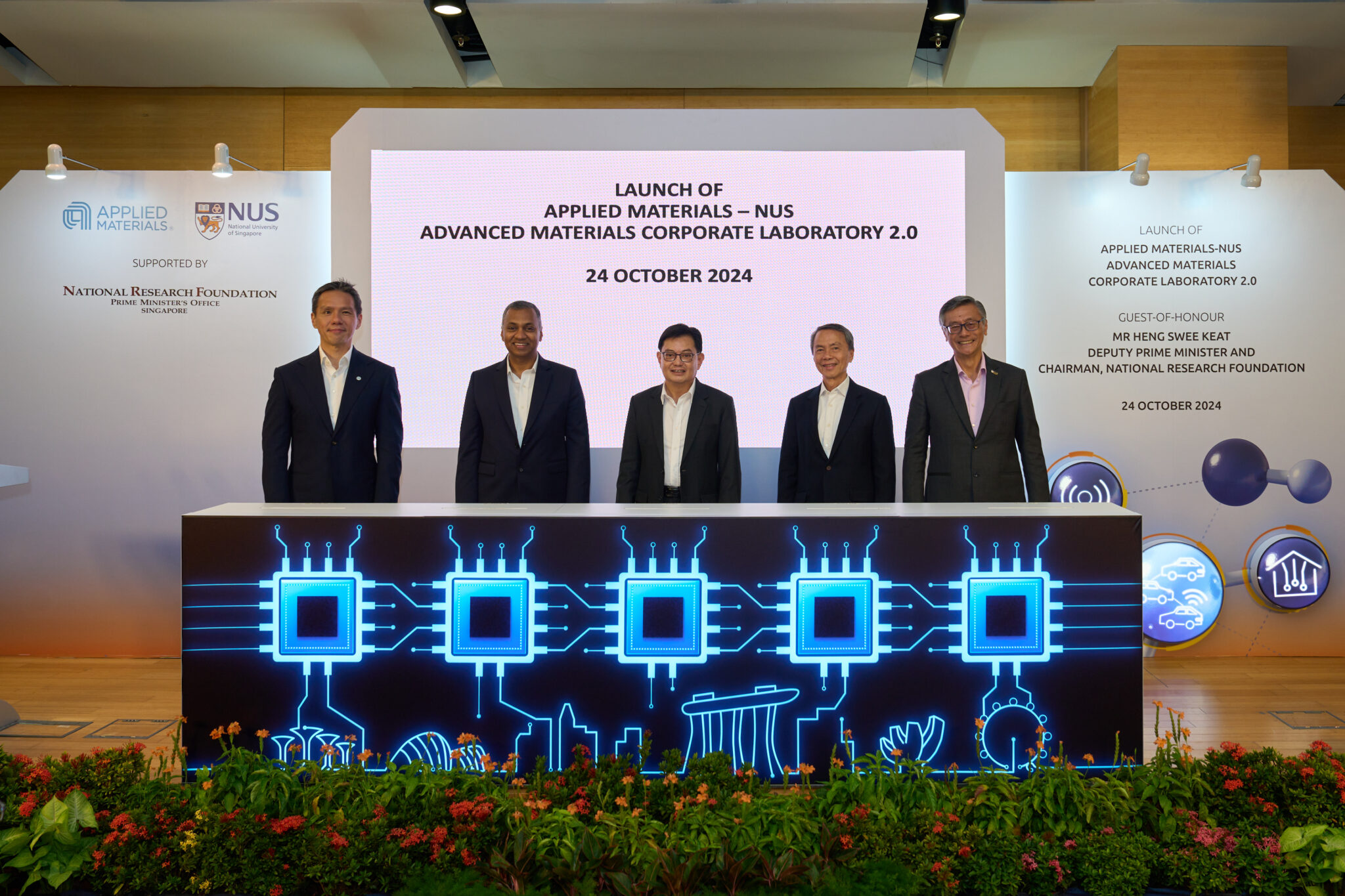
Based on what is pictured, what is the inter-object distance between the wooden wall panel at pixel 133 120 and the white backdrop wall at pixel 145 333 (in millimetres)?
995

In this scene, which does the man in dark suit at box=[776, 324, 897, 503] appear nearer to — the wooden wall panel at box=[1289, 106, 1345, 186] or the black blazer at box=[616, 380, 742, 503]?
the black blazer at box=[616, 380, 742, 503]

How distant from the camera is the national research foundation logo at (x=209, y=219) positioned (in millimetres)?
5215

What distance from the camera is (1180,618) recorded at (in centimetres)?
512

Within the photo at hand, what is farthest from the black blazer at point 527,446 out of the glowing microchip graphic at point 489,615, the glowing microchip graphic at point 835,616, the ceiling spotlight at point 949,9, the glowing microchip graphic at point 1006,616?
the ceiling spotlight at point 949,9

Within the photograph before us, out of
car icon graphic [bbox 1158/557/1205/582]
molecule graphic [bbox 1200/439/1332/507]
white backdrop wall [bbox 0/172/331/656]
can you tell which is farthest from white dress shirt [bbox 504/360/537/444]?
molecule graphic [bbox 1200/439/1332/507]

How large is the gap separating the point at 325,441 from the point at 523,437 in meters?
0.85

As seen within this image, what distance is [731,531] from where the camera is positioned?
271 centimetres

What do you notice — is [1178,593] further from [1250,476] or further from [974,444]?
[974,444]

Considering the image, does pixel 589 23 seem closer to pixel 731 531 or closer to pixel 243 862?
pixel 731 531

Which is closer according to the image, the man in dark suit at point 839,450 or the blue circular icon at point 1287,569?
the man in dark suit at point 839,450

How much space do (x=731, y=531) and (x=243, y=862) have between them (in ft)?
4.90

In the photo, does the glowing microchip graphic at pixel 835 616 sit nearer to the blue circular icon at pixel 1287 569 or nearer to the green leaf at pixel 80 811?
the green leaf at pixel 80 811

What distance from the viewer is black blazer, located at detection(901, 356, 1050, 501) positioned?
4.03 metres

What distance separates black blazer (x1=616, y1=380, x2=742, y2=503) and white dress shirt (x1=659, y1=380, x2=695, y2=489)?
0.02 m
